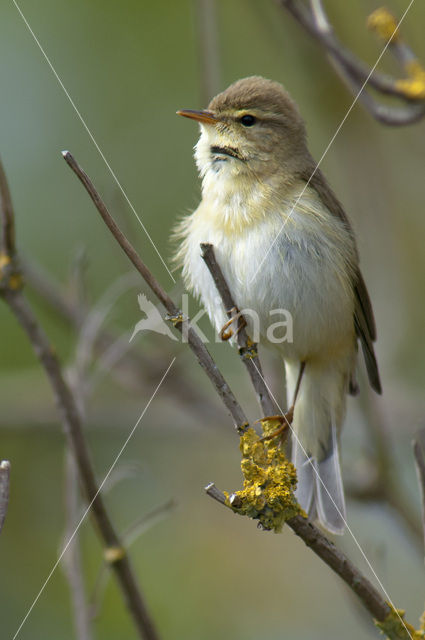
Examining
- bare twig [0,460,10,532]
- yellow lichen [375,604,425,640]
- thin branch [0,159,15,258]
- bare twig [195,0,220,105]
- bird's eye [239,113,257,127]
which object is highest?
bare twig [195,0,220,105]

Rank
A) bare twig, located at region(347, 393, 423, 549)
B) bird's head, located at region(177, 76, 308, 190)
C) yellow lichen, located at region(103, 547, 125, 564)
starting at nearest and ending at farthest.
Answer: yellow lichen, located at region(103, 547, 125, 564), bird's head, located at region(177, 76, 308, 190), bare twig, located at region(347, 393, 423, 549)

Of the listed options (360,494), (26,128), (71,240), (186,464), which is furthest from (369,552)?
(26,128)

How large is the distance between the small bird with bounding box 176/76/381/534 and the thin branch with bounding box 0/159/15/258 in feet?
2.65

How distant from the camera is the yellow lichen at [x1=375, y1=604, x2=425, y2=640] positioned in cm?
205

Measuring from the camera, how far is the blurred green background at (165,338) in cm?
437

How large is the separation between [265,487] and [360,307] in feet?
4.60

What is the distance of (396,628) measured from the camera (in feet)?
6.79

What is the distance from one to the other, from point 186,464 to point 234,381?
2.66 feet

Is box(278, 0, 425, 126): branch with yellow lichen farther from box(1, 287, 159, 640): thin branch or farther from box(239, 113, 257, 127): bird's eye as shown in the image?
box(1, 287, 159, 640): thin branch

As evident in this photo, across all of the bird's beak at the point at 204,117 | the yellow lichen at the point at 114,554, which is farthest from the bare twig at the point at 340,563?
the bird's beak at the point at 204,117

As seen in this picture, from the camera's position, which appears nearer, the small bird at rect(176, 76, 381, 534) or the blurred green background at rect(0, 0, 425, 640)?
the small bird at rect(176, 76, 381, 534)

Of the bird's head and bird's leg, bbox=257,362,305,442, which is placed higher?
the bird's head

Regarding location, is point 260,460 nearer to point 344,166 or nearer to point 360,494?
point 360,494

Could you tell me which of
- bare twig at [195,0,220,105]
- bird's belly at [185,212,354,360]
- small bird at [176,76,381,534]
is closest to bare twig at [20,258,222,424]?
small bird at [176,76,381,534]
